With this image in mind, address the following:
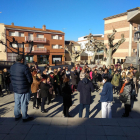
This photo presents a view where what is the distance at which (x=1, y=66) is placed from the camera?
2142 centimetres

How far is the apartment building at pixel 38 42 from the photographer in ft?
102

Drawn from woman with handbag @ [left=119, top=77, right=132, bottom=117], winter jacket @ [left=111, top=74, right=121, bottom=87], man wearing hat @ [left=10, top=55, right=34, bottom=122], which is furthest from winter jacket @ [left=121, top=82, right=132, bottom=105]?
man wearing hat @ [left=10, top=55, right=34, bottom=122]

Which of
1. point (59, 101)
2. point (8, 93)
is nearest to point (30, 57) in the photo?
point (8, 93)

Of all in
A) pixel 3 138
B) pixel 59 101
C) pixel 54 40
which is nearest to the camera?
pixel 3 138

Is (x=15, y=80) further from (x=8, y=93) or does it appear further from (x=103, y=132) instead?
(x=8, y=93)

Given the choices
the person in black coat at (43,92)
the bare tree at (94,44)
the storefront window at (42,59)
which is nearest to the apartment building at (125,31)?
the bare tree at (94,44)

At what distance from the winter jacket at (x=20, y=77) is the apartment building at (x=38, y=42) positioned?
97.9 feet

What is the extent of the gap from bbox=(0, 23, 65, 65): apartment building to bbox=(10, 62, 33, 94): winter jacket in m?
29.8

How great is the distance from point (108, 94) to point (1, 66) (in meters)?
21.0

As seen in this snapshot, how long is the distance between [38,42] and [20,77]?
107 feet

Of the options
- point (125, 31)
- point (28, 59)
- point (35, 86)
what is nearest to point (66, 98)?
point (35, 86)

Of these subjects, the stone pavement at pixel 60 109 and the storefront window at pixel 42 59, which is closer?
the stone pavement at pixel 60 109

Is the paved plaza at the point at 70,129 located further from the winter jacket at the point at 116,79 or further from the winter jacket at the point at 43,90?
the winter jacket at the point at 116,79

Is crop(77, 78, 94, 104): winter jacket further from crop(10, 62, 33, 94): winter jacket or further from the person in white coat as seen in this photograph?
crop(10, 62, 33, 94): winter jacket
